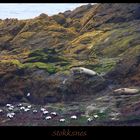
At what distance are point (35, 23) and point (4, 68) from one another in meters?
0.55

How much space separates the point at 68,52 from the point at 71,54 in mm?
39

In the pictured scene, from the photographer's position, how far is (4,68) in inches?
188

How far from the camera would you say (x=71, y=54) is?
4.75 m

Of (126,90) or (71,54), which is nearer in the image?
(126,90)

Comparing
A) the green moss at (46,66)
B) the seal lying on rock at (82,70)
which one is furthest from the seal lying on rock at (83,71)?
the green moss at (46,66)

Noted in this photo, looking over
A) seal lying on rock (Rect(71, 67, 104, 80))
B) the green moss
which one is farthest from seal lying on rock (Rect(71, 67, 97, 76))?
the green moss

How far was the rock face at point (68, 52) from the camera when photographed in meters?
4.68

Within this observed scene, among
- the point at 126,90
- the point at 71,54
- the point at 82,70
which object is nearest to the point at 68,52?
the point at 71,54

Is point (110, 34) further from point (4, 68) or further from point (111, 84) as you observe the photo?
point (4, 68)

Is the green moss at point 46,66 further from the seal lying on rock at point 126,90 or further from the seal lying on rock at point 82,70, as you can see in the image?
the seal lying on rock at point 126,90

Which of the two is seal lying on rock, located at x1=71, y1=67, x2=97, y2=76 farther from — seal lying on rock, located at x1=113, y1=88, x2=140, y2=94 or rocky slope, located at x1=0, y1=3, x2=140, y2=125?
seal lying on rock, located at x1=113, y1=88, x2=140, y2=94

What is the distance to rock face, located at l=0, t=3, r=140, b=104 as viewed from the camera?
4.68 m

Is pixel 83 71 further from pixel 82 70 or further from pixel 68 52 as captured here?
pixel 68 52
